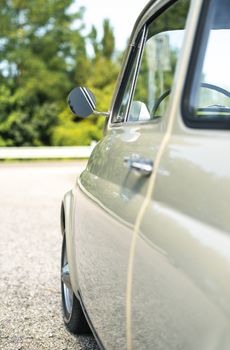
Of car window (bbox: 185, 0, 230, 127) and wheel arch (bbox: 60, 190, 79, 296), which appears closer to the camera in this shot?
car window (bbox: 185, 0, 230, 127)

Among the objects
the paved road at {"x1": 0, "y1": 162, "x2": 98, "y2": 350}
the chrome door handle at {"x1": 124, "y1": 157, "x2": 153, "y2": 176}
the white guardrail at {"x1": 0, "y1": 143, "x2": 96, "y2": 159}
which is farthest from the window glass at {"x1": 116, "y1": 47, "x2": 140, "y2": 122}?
the white guardrail at {"x1": 0, "y1": 143, "x2": 96, "y2": 159}

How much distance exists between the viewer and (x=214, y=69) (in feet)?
6.60

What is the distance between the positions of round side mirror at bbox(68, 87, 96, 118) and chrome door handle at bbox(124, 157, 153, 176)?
3.90 feet

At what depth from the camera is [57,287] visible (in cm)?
504

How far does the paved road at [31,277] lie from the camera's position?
12.2 feet

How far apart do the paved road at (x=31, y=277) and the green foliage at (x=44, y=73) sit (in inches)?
962

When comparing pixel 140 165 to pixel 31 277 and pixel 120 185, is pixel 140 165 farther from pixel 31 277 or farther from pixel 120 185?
pixel 31 277

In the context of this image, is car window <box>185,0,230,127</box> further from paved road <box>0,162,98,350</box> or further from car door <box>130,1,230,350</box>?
paved road <box>0,162,98,350</box>

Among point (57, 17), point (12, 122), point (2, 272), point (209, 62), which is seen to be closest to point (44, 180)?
point (2, 272)

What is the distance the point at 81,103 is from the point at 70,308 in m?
1.32

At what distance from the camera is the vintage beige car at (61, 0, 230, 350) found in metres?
1.46

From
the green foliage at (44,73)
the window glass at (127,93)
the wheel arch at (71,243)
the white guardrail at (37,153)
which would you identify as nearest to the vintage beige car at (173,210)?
the window glass at (127,93)

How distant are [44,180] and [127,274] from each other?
46.4 ft

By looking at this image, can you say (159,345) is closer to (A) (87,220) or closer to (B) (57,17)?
(A) (87,220)
